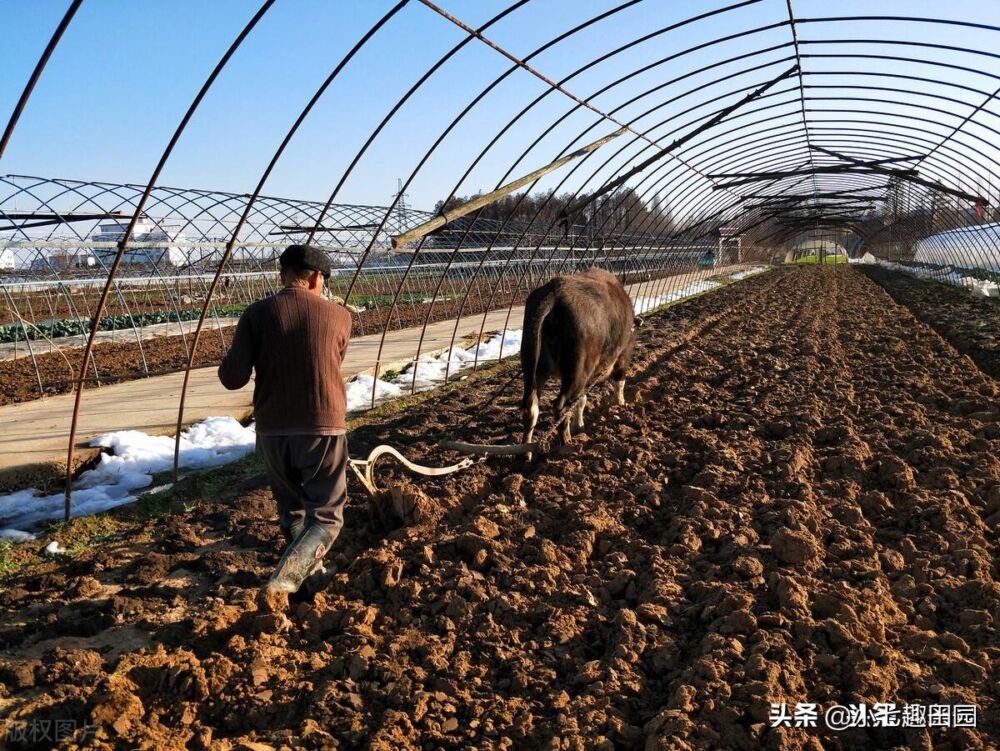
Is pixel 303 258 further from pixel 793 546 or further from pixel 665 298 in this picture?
pixel 665 298

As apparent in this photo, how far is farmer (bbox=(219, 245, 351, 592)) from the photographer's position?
3.62 meters

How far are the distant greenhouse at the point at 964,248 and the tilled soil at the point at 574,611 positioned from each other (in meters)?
23.1

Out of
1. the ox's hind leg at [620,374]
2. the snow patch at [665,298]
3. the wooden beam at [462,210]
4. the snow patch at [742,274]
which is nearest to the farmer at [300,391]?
the wooden beam at [462,210]

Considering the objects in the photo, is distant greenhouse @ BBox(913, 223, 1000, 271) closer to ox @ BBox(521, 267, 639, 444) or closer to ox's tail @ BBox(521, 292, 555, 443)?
ox @ BBox(521, 267, 639, 444)

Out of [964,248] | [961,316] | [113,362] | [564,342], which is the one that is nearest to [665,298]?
[961,316]

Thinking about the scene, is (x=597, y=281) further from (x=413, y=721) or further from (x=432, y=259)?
(x=432, y=259)

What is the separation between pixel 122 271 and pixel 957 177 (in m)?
25.2

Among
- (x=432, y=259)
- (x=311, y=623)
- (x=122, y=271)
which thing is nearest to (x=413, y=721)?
(x=311, y=623)

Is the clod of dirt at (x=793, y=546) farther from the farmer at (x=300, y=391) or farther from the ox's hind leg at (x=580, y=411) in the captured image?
the ox's hind leg at (x=580, y=411)

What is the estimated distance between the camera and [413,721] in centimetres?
274

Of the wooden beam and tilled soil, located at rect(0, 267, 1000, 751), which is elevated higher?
the wooden beam

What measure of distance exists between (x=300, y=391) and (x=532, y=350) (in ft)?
8.98

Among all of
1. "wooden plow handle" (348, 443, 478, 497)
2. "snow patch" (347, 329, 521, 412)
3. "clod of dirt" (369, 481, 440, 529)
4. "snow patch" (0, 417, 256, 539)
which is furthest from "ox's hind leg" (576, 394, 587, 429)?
"snow patch" (0, 417, 256, 539)

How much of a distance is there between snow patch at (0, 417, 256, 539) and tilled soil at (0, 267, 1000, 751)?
3.96 ft
